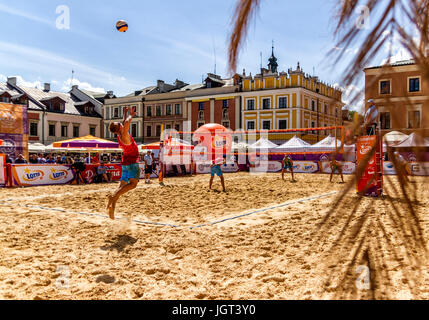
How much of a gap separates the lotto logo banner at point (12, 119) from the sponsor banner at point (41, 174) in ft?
17.8

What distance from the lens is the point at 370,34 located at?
692 millimetres

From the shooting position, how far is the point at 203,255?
4.16 meters

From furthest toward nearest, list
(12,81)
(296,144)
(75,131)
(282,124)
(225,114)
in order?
1. (75,131)
2. (12,81)
3. (225,114)
4. (282,124)
5. (296,144)

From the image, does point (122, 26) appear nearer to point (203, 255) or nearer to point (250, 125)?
point (203, 255)

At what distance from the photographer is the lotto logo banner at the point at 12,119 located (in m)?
18.0

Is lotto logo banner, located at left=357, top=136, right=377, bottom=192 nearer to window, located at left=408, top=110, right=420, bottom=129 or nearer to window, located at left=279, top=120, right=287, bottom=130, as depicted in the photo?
window, located at left=408, top=110, right=420, bottom=129

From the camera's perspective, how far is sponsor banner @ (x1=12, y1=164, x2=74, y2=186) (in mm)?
13797

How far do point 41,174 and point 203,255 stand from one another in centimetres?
1257

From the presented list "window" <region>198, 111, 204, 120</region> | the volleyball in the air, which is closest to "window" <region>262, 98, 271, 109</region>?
"window" <region>198, 111, 204, 120</region>

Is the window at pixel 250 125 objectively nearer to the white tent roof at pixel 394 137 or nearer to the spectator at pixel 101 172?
the spectator at pixel 101 172

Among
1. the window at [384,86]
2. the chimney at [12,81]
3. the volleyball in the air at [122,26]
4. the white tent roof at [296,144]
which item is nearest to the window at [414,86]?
the window at [384,86]

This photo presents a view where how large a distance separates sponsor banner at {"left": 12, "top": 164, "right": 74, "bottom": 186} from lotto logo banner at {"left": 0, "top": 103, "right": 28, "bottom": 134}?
5432mm

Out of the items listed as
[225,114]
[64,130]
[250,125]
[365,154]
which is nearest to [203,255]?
[365,154]
